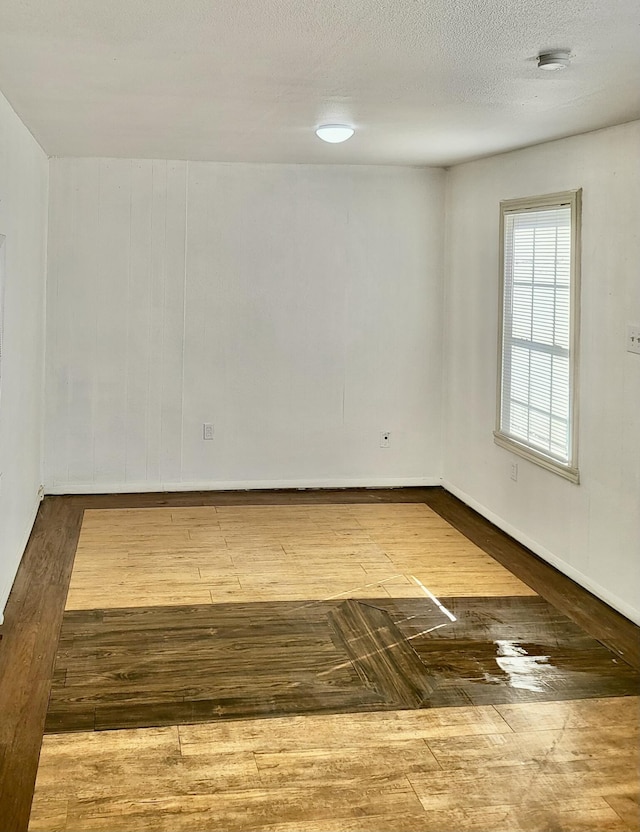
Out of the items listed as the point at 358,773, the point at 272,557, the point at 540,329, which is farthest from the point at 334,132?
the point at 358,773

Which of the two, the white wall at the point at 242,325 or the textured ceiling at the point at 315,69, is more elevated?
the textured ceiling at the point at 315,69

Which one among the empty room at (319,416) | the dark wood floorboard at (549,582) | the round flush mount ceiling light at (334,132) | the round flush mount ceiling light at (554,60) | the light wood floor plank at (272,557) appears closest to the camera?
the empty room at (319,416)

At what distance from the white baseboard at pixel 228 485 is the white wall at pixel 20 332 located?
1.26 ft

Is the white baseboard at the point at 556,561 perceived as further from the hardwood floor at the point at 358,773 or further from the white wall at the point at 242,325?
the hardwood floor at the point at 358,773

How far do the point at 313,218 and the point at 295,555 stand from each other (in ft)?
8.79

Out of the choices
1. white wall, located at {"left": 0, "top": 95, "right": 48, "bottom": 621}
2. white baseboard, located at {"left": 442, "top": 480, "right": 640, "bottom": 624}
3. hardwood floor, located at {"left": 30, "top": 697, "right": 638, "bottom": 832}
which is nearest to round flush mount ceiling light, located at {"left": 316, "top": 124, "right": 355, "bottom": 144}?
white wall, located at {"left": 0, "top": 95, "right": 48, "bottom": 621}

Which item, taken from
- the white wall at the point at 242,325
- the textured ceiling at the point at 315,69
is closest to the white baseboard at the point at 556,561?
the white wall at the point at 242,325

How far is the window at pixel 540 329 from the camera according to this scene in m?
4.86

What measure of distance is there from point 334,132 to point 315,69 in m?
1.34

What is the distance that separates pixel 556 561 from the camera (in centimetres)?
501

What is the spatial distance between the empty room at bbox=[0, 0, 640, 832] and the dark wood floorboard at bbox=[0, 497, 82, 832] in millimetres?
17

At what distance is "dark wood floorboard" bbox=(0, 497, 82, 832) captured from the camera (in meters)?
2.74

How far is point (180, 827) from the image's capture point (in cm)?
252

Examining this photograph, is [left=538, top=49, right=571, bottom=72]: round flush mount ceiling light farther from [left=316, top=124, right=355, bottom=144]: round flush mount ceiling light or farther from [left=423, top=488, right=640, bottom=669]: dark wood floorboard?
[left=423, top=488, right=640, bottom=669]: dark wood floorboard
